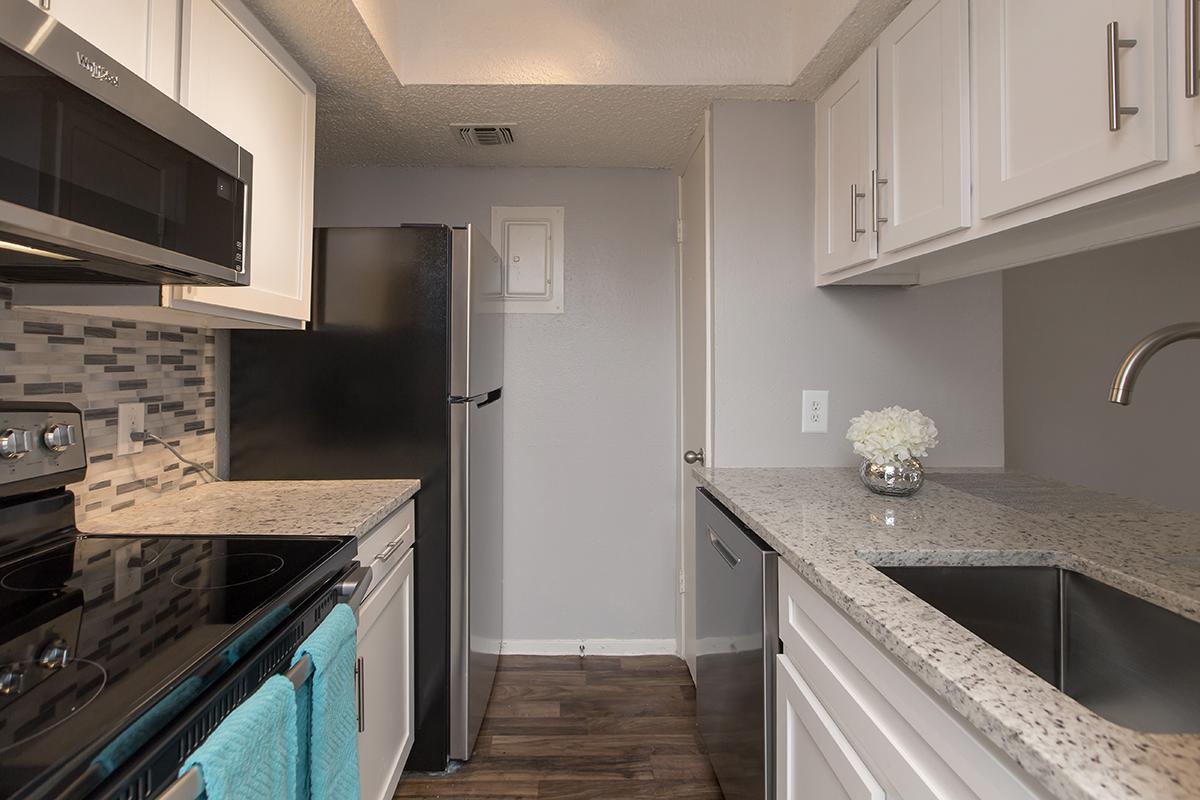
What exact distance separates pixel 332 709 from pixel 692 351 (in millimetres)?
1675

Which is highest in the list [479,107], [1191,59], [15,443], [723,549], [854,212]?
[479,107]

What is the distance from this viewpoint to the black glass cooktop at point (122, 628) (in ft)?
1.94

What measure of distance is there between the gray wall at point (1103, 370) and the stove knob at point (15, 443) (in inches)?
95.6

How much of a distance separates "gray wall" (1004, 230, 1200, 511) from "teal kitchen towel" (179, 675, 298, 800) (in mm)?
1931

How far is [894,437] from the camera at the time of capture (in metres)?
1.54

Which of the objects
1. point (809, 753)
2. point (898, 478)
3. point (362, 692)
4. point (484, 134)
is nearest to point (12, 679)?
point (362, 692)

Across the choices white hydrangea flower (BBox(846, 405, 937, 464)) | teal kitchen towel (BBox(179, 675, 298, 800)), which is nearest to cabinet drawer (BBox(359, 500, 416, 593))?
teal kitchen towel (BBox(179, 675, 298, 800))

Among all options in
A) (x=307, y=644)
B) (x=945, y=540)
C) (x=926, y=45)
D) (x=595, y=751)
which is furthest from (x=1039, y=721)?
(x=595, y=751)

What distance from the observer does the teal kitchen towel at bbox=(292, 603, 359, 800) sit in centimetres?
99

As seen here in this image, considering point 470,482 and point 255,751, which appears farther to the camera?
point 470,482

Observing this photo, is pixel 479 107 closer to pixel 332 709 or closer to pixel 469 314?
pixel 469 314

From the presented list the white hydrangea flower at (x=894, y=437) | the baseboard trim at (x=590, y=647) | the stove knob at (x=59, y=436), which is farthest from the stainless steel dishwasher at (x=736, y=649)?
the stove knob at (x=59, y=436)

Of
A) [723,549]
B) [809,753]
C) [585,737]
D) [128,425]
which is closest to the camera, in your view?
[809,753]

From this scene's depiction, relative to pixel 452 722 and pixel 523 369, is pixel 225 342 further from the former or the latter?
pixel 452 722
